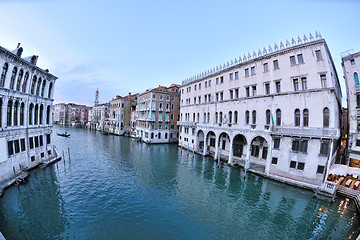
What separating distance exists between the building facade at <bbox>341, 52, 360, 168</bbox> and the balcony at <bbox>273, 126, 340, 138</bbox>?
26.7ft

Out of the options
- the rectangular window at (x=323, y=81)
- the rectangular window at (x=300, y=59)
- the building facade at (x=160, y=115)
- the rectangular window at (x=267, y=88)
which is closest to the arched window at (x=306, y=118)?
the rectangular window at (x=323, y=81)

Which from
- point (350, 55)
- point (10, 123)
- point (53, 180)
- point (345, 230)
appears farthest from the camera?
point (350, 55)

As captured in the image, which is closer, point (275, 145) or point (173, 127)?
point (275, 145)

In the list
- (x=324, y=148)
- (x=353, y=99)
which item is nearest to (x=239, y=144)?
(x=324, y=148)

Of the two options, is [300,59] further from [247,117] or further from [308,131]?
[247,117]

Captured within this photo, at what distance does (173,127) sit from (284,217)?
118 feet

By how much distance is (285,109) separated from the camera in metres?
18.5

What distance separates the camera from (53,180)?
16609 mm

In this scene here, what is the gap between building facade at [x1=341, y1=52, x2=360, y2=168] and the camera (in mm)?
19892

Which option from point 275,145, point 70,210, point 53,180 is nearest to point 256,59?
point 275,145

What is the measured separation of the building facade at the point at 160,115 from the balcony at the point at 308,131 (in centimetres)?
3010

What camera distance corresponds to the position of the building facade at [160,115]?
43438 millimetres

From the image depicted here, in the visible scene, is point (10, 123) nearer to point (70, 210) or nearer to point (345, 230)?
point (70, 210)

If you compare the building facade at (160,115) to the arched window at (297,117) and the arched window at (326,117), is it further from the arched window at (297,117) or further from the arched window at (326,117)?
the arched window at (326,117)
